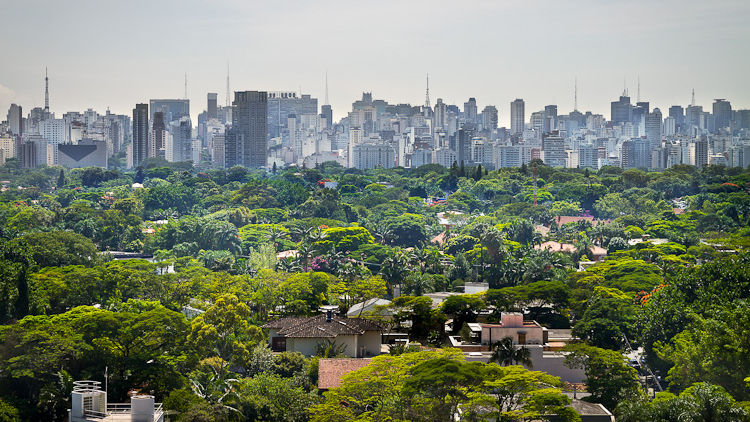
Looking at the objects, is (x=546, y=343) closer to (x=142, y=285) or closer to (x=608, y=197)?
(x=142, y=285)

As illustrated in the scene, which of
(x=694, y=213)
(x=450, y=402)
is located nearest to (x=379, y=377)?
(x=450, y=402)

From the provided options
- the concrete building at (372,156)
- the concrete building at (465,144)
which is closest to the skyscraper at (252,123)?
the concrete building at (372,156)

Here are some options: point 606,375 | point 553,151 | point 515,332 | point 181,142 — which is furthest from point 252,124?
point 606,375

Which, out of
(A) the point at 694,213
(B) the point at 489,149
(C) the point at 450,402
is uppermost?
(B) the point at 489,149

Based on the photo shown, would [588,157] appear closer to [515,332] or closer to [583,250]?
[583,250]

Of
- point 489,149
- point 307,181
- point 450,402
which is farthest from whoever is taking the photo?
point 489,149

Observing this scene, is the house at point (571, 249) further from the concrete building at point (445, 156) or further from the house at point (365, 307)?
the concrete building at point (445, 156)
